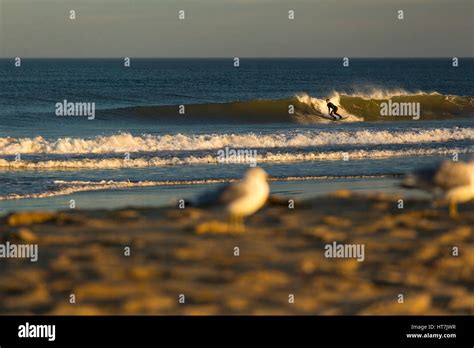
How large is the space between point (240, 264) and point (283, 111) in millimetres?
34739

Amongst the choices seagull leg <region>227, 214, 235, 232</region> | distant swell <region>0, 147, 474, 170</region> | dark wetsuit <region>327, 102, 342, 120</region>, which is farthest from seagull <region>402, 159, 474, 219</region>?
dark wetsuit <region>327, 102, 342, 120</region>

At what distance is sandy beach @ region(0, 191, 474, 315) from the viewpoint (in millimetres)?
7492

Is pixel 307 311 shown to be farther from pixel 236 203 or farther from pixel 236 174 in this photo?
pixel 236 174

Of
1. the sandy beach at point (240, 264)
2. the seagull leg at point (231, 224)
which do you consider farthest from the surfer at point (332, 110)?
the seagull leg at point (231, 224)

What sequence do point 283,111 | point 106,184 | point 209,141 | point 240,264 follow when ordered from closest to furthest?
point 240,264, point 106,184, point 209,141, point 283,111

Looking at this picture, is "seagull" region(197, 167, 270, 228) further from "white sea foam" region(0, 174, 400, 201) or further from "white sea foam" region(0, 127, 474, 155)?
"white sea foam" region(0, 127, 474, 155)

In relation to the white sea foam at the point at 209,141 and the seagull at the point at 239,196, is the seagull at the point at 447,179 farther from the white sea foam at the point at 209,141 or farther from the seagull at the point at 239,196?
the white sea foam at the point at 209,141

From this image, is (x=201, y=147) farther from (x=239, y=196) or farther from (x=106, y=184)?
(x=239, y=196)

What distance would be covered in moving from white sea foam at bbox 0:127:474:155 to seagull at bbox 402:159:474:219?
50.8 ft

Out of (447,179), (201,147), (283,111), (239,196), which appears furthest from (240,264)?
(283,111)

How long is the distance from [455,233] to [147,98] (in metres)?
48.5

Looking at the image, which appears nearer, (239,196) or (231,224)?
(239,196)

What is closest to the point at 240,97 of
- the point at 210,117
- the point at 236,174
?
the point at 210,117

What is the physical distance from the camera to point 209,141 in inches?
1065
